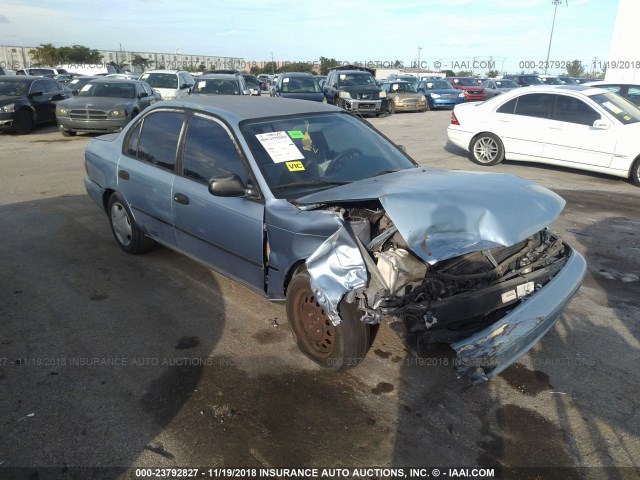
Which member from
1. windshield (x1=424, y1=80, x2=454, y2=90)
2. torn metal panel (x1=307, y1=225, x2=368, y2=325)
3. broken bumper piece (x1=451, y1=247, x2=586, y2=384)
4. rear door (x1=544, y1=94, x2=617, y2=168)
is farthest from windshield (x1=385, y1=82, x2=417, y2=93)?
torn metal panel (x1=307, y1=225, x2=368, y2=325)

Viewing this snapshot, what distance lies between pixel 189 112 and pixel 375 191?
2.09 meters

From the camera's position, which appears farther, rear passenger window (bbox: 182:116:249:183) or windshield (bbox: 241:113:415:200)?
rear passenger window (bbox: 182:116:249:183)

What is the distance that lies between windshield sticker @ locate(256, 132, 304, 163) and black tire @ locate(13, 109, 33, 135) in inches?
530

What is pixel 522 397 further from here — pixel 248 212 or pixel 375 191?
pixel 248 212

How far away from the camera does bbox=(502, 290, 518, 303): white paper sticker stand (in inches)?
124

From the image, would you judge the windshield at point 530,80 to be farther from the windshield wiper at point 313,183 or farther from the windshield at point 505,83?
the windshield wiper at point 313,183

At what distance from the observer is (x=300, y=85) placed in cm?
1870

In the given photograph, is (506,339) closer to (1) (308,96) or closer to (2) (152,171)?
(2) (152,171)

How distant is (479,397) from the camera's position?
3.18 meters

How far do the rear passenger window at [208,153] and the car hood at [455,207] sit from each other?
30.3 inches

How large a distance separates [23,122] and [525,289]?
15.6 metres

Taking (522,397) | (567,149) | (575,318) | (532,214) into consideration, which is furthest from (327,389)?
(567,149)

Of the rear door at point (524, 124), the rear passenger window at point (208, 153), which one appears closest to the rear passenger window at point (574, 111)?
the rear door at point (524, 124)

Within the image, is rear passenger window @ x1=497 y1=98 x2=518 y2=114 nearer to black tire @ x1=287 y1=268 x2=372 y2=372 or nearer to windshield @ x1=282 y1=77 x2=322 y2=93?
black tire @ x1=287 y1=268 x2=372 y2=372
